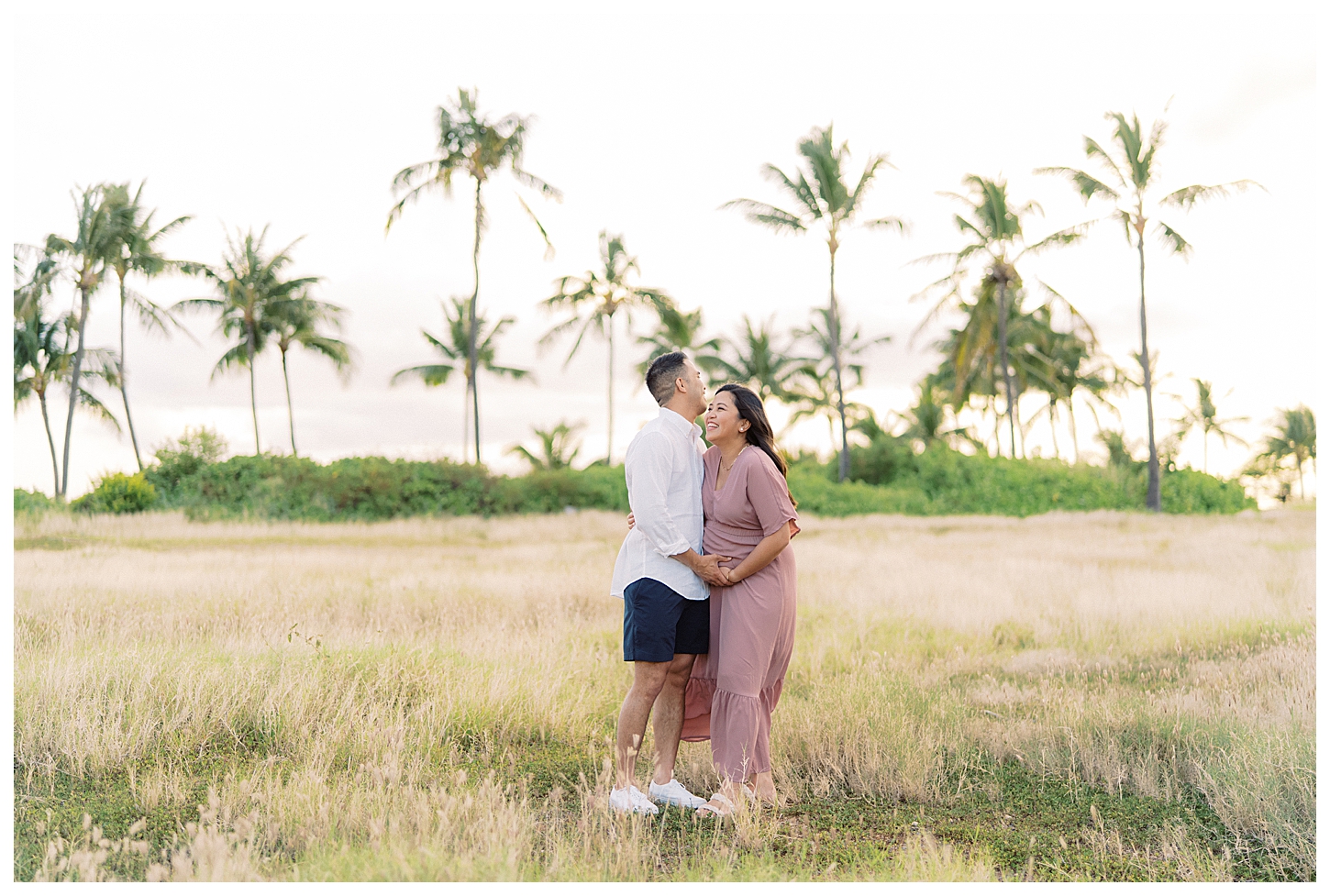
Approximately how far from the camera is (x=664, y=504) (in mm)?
3557

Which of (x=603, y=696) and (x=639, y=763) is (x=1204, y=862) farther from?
(x=603, y=696)

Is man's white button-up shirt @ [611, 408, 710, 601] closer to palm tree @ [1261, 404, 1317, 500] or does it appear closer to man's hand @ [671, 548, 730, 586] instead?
man's hand @ [671, 548, 730, 586]

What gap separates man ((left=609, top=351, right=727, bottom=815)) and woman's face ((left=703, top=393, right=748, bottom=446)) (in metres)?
0.08

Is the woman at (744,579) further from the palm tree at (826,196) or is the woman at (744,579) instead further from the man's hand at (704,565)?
the palm tree at (826,196)

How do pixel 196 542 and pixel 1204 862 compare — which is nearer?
pixel 1204 862

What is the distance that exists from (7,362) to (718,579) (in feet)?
15.3

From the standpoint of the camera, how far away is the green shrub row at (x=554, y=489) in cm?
2527

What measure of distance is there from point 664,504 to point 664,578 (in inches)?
13.3

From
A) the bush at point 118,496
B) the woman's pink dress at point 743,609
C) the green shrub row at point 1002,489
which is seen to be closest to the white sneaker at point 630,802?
the woman's pink dress at point 743,609

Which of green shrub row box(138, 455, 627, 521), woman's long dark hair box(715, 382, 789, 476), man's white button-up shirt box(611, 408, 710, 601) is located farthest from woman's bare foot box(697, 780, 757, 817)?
green shrub row box(138, 455, 627, 521)

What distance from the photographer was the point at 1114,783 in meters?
4.30

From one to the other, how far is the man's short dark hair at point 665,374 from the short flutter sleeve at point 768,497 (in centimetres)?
52

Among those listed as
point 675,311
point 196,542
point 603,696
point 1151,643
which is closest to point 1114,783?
point 603,696

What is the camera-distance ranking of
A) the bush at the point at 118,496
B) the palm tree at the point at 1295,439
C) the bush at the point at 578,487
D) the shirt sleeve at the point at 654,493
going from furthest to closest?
the palm tree at the point at 1295,439
the bush at the point at 578,487
the bush at the point at 118,496
the shirt sleeve at the point at 654,493
